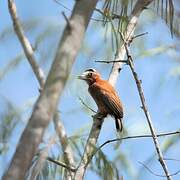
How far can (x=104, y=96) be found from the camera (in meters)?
2.82

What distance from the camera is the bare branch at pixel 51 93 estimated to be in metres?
0.83

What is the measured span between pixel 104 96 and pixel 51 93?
6.36 feet

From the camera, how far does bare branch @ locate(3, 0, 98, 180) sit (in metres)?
0.83

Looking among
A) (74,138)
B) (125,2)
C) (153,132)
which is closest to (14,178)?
(125,2)

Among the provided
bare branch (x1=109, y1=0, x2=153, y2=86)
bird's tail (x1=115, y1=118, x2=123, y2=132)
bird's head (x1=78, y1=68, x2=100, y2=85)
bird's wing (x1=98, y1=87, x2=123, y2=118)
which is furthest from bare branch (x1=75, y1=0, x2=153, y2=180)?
bird's head (x1=78, y1=68, x2=100, y2=85)

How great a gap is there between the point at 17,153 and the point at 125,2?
576 millimetres

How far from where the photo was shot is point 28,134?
85 cm

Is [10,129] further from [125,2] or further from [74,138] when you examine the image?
[125,2]

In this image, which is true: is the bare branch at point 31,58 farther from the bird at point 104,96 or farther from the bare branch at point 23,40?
the bird at point 104,96

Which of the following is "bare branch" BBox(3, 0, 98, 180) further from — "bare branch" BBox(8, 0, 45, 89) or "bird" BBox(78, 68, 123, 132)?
"bird" BBox(78, 68, 123, 132)

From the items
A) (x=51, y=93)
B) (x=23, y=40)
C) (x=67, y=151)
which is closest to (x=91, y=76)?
(x=23, y=40)

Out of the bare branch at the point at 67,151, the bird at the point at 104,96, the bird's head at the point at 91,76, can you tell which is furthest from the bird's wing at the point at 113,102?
the bare branch at the point at 67,151

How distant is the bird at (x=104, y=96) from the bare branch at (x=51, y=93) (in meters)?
1.57

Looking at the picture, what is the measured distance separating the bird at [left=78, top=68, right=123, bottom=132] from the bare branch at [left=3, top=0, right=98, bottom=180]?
5.14 feet
